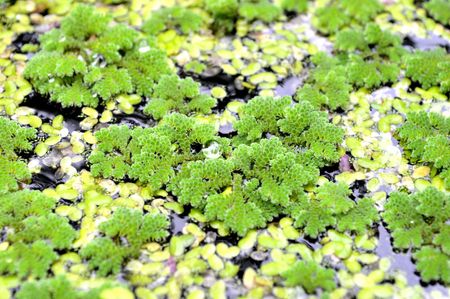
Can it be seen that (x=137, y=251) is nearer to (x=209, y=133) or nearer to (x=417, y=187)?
(x=209, y=133)

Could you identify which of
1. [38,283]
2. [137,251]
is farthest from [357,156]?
[38,283]

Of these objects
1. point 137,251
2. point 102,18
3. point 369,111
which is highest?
point 102,18

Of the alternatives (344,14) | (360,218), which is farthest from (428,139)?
(344,14)

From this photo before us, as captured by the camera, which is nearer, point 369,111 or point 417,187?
point 417,187

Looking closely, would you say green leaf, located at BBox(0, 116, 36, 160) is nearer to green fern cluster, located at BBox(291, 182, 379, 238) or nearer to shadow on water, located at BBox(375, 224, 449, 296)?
green fern cluster, located at BBox(291, 182, 379, 238)

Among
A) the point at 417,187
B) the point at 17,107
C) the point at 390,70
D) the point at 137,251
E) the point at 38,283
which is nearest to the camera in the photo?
the point at 38,283

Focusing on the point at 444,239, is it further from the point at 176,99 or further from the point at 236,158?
the point at 176,99
